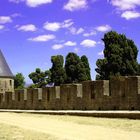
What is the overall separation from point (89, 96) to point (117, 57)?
2253 cm

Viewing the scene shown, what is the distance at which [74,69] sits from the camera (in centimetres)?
5853

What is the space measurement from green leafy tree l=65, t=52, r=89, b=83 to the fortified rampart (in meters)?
22.9

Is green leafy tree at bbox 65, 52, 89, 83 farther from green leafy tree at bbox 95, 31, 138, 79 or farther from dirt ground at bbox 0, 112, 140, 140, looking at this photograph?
dirt ground at bbox 0, 112, 140, 140

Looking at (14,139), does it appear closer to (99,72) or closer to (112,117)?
(112,117)

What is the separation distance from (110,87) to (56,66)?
37804 millimetres

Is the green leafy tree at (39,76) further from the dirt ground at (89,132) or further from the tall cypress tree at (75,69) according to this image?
the dirt ground at (89,132)

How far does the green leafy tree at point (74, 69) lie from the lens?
2287 inches

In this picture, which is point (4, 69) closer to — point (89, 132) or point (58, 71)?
point (58, 71)

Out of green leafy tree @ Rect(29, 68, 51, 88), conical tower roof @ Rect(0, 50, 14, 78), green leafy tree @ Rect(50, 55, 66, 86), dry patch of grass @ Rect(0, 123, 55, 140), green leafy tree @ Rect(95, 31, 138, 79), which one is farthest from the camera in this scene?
green leafy tree @ Rect(29, 68, 51, 88)

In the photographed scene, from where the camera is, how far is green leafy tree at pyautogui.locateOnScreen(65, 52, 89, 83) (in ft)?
191

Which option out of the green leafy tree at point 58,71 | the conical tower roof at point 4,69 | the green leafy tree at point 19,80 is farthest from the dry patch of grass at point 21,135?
the green leafy tree at point 19,80

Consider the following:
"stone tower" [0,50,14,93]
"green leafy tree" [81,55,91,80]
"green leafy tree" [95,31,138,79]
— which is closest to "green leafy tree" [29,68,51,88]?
"stone tower" [0,50,14,93]

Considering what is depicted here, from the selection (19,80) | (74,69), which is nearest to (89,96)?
(74,69)

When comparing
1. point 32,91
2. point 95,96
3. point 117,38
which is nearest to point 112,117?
point 95,96
